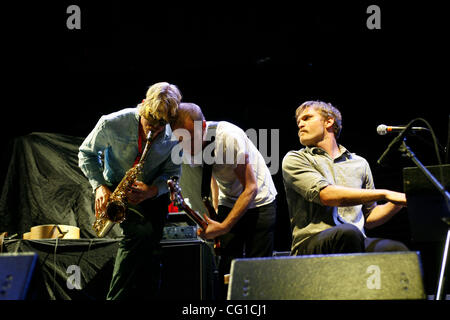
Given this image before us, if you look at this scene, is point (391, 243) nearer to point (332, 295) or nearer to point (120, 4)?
point (332, 295)

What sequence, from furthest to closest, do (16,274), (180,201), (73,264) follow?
(73,264) → (180,201) → (16,274)

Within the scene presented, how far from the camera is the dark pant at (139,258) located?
3.03m

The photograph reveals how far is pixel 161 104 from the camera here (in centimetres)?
325

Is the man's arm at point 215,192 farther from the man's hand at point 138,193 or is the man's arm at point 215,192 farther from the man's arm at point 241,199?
the man's hand at point 138,193

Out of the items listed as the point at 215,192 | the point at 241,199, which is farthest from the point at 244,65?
the point at 241,199

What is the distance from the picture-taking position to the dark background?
4738 mm

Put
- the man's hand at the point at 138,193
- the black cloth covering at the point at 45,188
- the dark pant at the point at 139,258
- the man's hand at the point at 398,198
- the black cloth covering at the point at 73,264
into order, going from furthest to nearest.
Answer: the black cloth covering at the point at 45,188 < the black cloth covering at the point at 73,264 < the man's hand at the point at 138,193 < the dark pant at the point at 139,258 < the man's hand at the point at 398,198

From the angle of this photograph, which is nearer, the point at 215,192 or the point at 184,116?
the point at 184,116

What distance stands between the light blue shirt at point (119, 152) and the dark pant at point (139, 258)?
0.85ft

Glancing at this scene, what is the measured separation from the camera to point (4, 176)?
19.4 ft

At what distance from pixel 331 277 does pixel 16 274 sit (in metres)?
1.18

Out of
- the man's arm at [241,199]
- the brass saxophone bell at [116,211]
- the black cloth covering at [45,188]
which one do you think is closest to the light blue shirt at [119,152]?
the brass saxophone bell at [116,211]

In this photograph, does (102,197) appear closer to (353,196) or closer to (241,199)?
(241,199)
